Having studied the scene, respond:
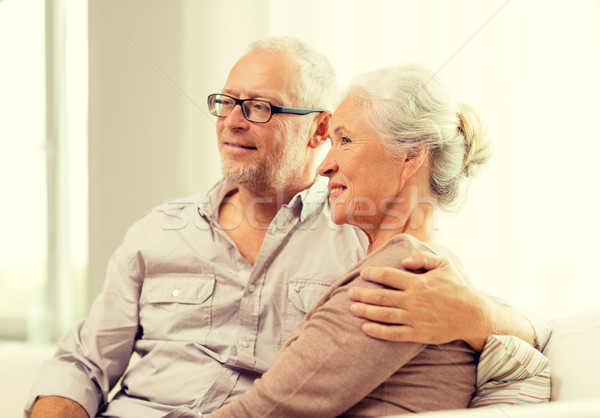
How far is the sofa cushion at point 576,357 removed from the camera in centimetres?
96

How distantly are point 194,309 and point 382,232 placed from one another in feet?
1.67

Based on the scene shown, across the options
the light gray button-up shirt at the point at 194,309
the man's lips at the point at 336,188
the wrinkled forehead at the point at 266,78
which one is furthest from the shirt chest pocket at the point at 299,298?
the wrinkled forehead at the point at 266,78

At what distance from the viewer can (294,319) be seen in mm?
1346

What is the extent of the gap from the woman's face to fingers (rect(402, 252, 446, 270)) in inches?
7.8

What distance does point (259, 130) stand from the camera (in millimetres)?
1446

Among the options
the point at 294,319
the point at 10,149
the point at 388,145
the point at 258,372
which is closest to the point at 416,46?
the point at 388,145

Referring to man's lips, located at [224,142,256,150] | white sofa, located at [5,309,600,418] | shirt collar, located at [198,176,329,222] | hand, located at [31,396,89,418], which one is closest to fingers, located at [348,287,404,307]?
white sofa, located at [5,309,600,418]

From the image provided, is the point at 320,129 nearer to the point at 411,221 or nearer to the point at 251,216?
the point at 251,216

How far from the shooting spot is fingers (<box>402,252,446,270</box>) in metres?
0.92

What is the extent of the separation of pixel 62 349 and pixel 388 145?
93 cm

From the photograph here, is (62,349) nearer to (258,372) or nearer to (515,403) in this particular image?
Result: (258,372)

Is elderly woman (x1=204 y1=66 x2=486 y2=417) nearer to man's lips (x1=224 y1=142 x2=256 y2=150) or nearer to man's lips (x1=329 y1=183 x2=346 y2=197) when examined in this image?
man's lips (x1=329 y1=183 x2=346 y2=197)

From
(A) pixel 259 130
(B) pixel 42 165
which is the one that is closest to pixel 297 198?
(A) pixel 259 130

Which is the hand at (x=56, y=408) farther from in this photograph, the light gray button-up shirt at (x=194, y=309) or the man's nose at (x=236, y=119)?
the man's nose at (x=236, y=119)
